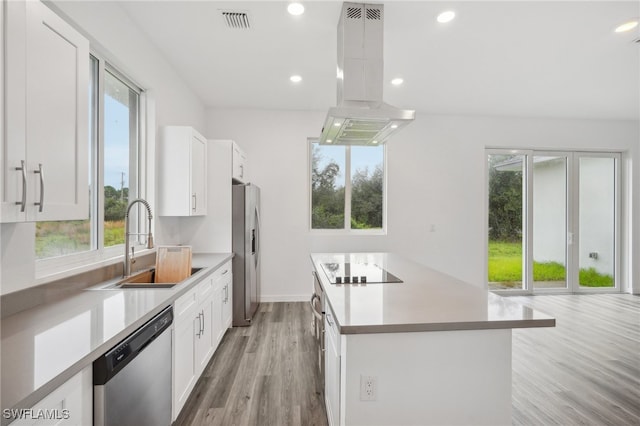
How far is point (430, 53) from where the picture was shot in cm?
309

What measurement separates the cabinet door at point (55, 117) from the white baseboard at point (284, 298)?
3531 millimetres

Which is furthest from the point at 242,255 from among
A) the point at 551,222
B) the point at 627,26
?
the point at 551,222

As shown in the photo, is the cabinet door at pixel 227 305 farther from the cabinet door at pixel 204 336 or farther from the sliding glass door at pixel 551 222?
the sliding glass door at pixel 551 222

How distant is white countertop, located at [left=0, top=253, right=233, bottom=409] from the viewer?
2.93 ft

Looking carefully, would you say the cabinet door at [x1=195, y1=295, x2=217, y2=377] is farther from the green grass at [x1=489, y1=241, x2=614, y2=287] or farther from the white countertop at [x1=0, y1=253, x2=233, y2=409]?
the green grass at [x1=489, y1=241, x2=614, y2=287]

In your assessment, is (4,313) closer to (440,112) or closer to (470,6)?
(470,6)

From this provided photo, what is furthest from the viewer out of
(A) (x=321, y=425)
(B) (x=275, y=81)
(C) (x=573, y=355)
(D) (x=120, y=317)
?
(B) (x=275, y=81)

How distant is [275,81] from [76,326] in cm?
321

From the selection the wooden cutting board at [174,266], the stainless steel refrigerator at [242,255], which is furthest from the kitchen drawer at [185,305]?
the stainless steel refrigerator at [242,255]

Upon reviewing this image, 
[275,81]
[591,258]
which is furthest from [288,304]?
[591,258]

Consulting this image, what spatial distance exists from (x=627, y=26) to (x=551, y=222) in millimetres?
A: 3333

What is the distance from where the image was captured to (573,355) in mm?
2979

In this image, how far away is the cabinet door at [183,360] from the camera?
190 centimetres

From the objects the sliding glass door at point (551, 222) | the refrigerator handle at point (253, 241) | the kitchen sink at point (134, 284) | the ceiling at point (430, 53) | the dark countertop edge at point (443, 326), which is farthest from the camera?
the sliding glass door at point (551, 222)
